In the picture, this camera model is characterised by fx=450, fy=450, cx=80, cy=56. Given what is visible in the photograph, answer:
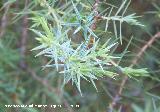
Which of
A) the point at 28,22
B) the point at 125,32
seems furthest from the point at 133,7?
the point at 28,22

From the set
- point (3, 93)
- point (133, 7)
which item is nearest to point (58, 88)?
point (3, 93)

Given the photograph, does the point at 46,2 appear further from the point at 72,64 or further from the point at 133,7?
the point at 133,7

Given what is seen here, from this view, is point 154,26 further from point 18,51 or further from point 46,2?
point 46,2

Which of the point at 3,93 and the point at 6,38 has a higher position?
the point at 6,38

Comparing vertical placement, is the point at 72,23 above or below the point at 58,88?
above

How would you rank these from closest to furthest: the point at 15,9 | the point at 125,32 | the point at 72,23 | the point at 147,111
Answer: the point at 147,111 < the point at 72,23 < the point at 15,9 < the point at 125,32

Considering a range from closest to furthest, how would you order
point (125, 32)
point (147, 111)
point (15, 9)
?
point (147, 111), point (15, 9), point (125, 32)

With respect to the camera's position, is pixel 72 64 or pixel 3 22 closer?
pixel 72 64

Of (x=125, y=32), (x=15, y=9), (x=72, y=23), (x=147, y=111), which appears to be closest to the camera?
(x=147, y=111)

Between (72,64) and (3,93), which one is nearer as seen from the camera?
(72,64)
